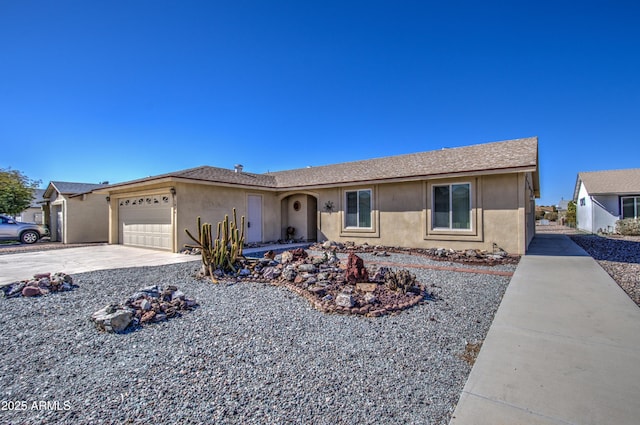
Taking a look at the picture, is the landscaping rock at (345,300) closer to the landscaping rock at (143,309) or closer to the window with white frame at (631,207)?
the landscaping rock at (143,309)

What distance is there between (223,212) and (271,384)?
11.3 m

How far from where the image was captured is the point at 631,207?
60.9 feet

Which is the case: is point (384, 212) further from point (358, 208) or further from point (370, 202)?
point (358, 208)

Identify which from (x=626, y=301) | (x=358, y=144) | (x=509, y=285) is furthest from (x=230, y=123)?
(x=626, y=301)

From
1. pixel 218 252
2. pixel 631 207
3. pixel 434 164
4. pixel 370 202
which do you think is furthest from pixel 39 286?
pixel 631 207

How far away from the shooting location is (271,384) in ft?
8.61

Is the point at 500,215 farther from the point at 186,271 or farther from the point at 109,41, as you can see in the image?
the point at 109,41

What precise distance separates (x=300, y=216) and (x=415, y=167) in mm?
6672

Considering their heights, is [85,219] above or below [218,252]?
above

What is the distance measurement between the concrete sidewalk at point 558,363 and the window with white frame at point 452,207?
574cm

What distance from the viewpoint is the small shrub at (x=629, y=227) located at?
1712cm

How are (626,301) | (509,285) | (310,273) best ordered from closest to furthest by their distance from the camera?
(626,301)
(509,285)
(310,273)

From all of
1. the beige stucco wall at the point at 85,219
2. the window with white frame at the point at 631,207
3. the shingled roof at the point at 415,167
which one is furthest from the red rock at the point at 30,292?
the window with white frame at the point at 631,207

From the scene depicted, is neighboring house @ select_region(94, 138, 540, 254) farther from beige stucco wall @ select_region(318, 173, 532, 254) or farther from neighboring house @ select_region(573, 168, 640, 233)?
neighboring house @ select_region(573, 168, 640, 233)
